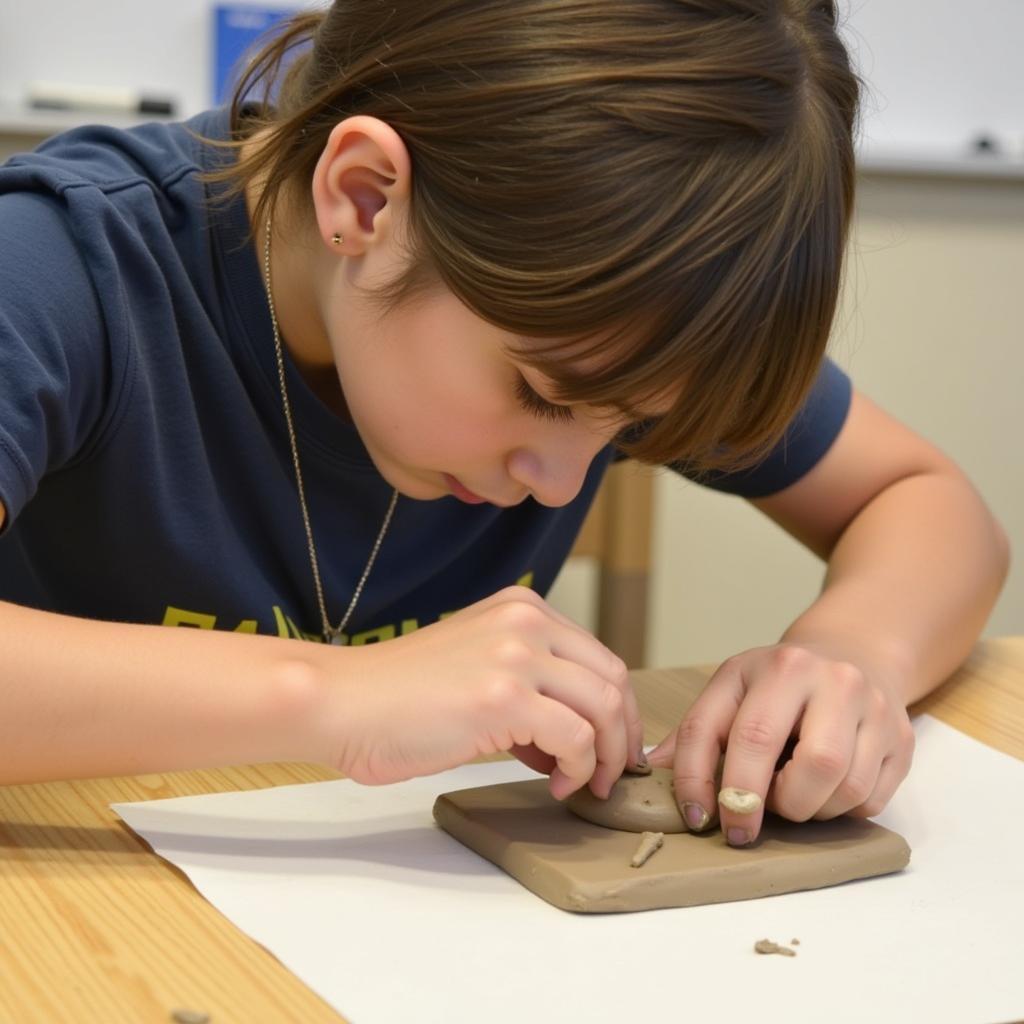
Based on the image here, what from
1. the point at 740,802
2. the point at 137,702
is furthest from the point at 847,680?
the point at 137,702

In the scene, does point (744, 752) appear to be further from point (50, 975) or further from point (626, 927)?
point (50, 975)

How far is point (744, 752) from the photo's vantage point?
2.21 feet

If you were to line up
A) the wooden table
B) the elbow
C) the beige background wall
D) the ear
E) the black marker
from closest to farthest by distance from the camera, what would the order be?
the wooden table, the ear, the elbow, the black marker, the beige background wall

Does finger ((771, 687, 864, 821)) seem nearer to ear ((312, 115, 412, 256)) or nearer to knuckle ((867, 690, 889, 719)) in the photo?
knuckle ((867, 690, 889, 719))

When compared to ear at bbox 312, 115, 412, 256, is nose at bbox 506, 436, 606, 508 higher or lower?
lower

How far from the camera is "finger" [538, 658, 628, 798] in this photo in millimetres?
641

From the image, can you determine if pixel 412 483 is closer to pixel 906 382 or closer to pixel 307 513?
pixel 307 513

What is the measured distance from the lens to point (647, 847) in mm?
615

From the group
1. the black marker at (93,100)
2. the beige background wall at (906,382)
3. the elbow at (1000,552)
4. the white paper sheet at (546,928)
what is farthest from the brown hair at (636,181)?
the beige background wall at (906,382)

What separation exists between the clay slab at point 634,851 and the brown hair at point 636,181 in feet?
0.65

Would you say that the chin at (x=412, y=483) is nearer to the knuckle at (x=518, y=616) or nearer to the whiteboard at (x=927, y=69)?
the knuckle at (x=518, y=616)

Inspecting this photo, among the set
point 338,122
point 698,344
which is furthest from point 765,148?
point 338,122

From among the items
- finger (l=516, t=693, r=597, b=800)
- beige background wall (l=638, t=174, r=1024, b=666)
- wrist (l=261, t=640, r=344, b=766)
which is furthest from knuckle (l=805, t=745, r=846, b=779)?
beige background wall (l=638, t=174, r=1024, b=666)

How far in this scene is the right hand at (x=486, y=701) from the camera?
2.06 feet
